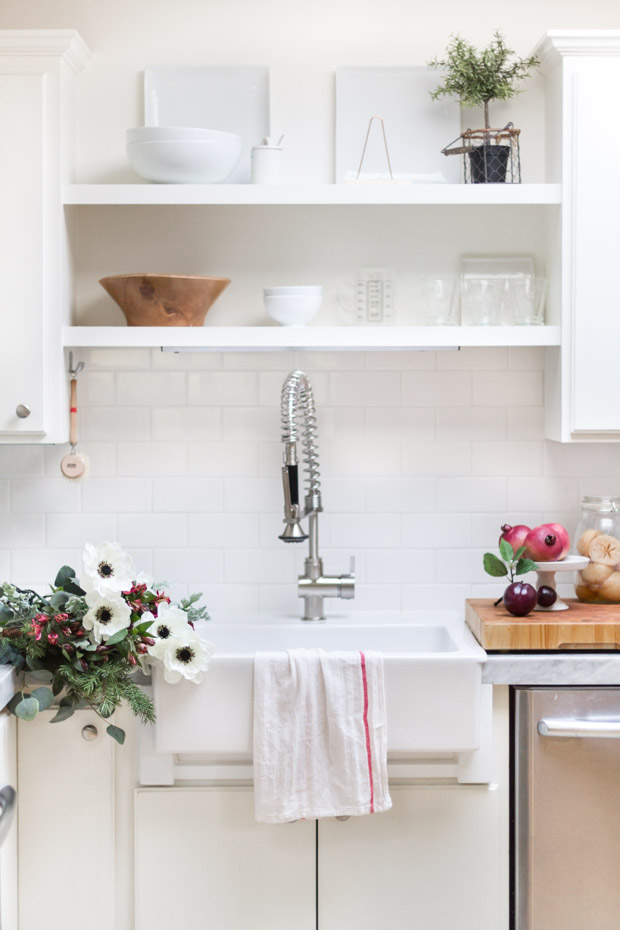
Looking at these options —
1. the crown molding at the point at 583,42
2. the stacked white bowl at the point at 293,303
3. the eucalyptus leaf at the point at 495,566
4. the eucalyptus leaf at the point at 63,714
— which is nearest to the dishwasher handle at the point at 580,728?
the eucalyptus leaf at the point at 495,566

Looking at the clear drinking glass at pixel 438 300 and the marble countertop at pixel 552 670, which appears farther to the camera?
the clear drinking glass at pixel 438 300

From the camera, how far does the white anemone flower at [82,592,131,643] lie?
6.23 feet

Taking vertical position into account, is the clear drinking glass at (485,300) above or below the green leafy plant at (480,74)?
below

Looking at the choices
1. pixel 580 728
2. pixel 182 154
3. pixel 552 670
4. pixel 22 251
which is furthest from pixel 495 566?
pixel 22 251

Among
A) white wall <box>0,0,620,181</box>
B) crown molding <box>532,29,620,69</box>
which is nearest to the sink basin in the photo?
white wall <box>0,0,620,181</box>

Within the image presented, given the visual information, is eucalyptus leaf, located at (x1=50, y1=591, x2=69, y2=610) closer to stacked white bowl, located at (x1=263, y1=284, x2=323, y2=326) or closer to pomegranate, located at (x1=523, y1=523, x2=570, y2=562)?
stacked white bowl, located at (x1=263, y1=284, x2=323, y2=326)

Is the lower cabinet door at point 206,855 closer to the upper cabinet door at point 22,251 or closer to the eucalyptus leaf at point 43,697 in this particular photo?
the eucalyptus leaf at point 43,697

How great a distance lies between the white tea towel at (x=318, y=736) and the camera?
189 centimetres

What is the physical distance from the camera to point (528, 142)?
2410mm

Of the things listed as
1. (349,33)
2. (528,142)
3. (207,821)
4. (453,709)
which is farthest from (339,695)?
(349,33)

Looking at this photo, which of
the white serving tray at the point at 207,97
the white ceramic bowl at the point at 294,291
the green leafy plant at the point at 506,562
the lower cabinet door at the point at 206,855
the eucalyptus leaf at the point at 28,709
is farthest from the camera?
the white serving tray at the point at 207,97

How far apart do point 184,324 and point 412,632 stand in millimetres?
941

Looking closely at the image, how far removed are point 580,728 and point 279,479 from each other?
98cm

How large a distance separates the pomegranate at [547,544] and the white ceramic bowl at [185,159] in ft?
3.69
